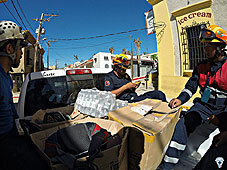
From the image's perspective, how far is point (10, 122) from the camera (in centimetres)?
110

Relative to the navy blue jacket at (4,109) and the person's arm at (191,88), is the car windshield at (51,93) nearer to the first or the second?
the navy blue jacket at (4,109)

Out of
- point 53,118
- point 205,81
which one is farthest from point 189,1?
point 53,118

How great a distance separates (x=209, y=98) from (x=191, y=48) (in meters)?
5.26

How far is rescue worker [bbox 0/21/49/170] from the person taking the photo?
0.95 m

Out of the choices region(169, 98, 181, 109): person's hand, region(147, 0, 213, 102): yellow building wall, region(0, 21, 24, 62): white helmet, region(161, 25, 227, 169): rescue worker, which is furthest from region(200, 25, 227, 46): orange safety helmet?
region(147, 0, 213, 102): yellow building wall

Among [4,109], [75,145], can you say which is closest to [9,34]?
[4,109]

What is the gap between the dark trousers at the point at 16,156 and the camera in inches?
36.3

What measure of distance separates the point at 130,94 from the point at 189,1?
18.8 feet

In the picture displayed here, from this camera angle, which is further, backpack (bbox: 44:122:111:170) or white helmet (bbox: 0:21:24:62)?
white helmet (bbox: 0:21:24:62)

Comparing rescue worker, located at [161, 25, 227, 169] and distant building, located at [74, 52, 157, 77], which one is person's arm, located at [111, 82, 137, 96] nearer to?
rescue worker, located at [161, 25, 227, 169]

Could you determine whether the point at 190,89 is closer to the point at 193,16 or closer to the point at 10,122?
the point at 10,122

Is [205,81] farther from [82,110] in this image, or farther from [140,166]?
[82,110]

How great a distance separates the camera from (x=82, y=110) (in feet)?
6.95

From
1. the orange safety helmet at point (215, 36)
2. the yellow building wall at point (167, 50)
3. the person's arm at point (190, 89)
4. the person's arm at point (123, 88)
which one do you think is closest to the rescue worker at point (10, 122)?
the person's arm at point (123, 88)
